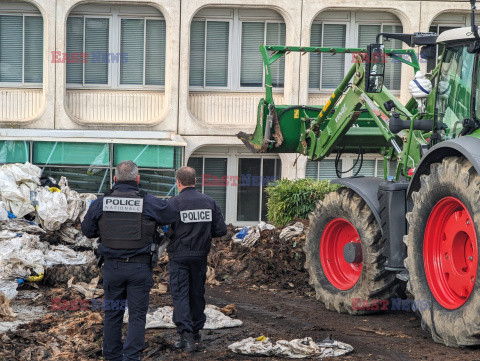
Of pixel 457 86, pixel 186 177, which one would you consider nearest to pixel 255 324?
pixel 186 177

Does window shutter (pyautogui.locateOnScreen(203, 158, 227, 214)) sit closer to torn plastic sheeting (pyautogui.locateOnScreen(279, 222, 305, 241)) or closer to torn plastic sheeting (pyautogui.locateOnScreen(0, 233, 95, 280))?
torn plastic sheeting (pyautogui.locateOnScreen(279, 222, 305, 241))

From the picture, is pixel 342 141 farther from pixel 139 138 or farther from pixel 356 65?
pixel 139 138

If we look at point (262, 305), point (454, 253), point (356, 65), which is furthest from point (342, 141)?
point (454, 253)

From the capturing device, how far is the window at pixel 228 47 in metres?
22.0

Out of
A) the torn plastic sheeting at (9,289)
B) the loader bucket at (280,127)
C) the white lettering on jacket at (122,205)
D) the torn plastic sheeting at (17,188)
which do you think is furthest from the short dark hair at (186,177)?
the torn plastic sheeting at (17,188)

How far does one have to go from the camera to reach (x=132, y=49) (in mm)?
21750

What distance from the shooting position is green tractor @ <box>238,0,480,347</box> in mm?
7262

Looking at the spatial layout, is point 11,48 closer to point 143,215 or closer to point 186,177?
point 186,177

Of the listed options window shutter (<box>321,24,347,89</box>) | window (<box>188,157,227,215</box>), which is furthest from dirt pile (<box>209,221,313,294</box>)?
window shutter (<box>321,24,347,89</box>)

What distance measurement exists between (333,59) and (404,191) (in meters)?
14.5

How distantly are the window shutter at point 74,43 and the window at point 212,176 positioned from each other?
13.5ft

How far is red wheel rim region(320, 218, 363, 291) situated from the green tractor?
0.5 inches

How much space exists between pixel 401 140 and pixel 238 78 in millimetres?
13436

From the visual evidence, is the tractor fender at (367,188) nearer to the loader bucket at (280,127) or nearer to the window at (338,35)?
the loader bucket at (280,127)
